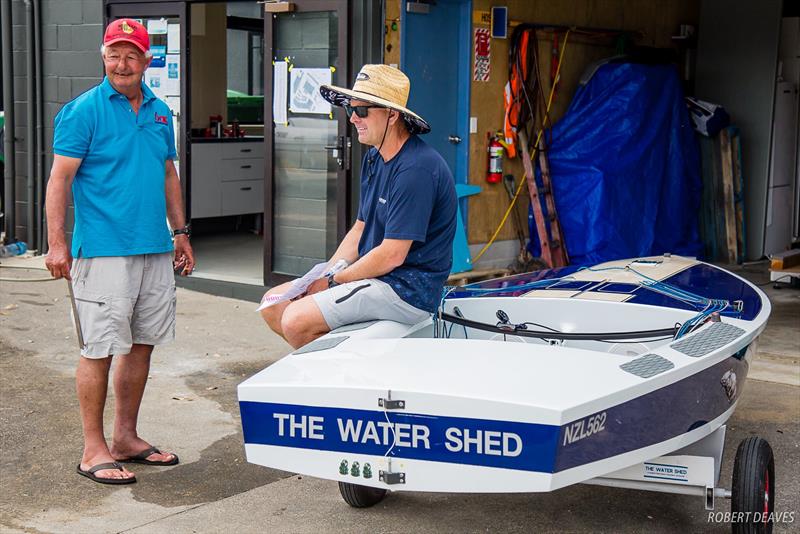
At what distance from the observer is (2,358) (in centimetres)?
675

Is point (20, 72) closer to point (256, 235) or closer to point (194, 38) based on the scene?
point (194, 38)

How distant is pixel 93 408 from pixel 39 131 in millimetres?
6016

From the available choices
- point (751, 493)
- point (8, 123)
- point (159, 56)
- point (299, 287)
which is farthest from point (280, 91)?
point (751, 493)

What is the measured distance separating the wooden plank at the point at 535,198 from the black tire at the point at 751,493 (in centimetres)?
540

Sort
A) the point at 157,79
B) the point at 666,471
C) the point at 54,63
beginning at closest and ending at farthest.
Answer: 1. the point at 666,471
2. the point at 157,79
3. the point at 54,63

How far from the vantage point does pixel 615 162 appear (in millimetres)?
9562

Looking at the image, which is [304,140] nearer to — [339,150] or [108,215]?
[339,150]

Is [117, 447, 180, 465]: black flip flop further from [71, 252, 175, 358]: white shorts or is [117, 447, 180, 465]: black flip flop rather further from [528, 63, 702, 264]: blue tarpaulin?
A: [528, 63, 702, 264]: blue tarpaulin

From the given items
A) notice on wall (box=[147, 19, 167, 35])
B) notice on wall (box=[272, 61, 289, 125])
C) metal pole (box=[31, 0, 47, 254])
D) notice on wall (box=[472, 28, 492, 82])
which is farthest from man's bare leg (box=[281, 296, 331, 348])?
metal pole (box=[31, 0, 47, 254])

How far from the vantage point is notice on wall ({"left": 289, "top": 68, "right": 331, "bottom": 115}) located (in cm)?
822

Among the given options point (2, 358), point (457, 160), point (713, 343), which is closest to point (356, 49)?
A: point (457, 160)

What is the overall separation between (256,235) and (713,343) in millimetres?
8374

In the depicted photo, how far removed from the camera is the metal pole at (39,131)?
10008mm

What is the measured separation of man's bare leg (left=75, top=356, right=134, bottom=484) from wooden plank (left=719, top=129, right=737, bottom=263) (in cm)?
737
